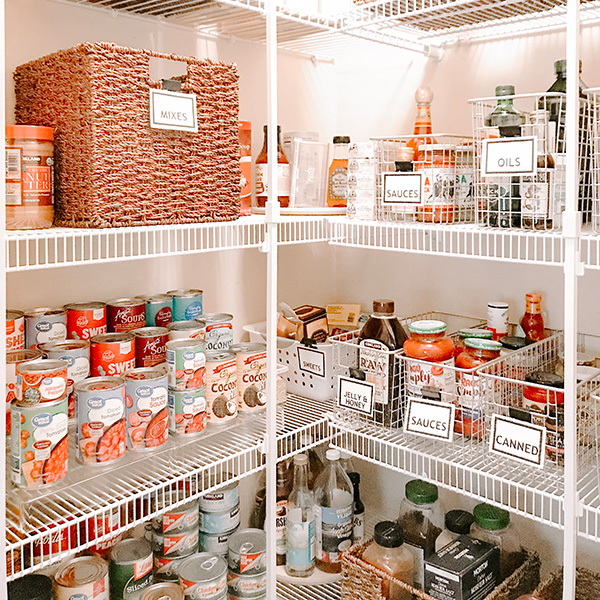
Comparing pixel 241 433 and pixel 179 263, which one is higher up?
pixel 179 263

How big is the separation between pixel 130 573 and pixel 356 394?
66cm

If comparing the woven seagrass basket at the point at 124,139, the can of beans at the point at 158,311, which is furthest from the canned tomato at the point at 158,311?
the woven seagrass basket at the point at 124,139

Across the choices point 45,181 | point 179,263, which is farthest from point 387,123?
point 45,181

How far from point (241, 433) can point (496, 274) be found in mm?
810

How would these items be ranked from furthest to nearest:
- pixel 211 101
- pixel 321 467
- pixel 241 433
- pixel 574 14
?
pixel 321 467 → pixel 241 433 → pixel 211 101 → pixel 574 14

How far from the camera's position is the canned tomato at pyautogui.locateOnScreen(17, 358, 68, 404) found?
43.7 inches

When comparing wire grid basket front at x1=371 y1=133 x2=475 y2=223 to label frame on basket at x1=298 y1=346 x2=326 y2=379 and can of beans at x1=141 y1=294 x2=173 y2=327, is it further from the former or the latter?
can of beans at x1=141 y1=294 x2=173 y2=327

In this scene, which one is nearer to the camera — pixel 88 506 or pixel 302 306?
pixel 88 506

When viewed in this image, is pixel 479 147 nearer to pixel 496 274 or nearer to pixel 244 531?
pixel 496 274

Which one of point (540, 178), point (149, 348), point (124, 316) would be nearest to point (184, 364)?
point (149, 348)

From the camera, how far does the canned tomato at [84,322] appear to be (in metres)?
1.37

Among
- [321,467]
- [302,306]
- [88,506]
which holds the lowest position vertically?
[321,467]

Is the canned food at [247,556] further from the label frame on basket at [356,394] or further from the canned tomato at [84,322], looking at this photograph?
the canned tomato at [84,322]

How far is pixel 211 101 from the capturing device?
137 centimetres
